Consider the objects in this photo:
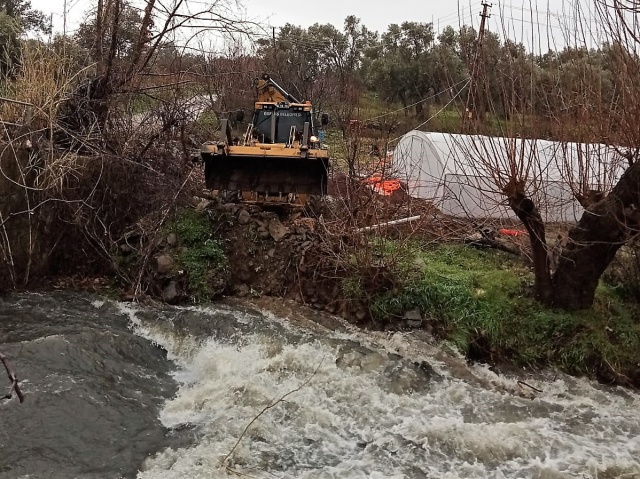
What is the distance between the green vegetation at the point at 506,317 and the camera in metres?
6.41

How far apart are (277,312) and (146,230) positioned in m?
2.47

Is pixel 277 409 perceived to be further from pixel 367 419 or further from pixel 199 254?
pixel 199 254

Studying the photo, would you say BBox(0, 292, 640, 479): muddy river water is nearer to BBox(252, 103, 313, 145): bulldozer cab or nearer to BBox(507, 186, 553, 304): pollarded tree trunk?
BBox(507, 186, 553, 304): pollarded tree trunk

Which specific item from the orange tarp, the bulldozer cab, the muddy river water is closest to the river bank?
the muddy river water

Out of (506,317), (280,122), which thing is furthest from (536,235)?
(280,122)

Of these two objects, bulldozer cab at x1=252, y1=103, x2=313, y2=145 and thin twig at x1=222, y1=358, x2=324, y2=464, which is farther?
bulldozer cab at x1=252, y1=103, x2=313, y2=145

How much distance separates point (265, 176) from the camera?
29.8 ft

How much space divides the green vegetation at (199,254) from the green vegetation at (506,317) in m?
2.02

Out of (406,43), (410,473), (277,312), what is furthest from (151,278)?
(406,43)

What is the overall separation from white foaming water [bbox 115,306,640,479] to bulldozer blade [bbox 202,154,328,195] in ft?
9.82

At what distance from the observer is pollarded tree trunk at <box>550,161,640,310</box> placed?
572 centimetres

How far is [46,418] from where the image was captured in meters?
4.71

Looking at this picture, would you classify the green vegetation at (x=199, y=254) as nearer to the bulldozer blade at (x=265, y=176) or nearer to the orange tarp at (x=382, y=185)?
the bulldozer blade at (x=265, y=176)

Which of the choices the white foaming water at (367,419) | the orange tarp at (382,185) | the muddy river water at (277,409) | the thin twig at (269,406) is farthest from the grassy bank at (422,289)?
the thin twig at (269,406)
